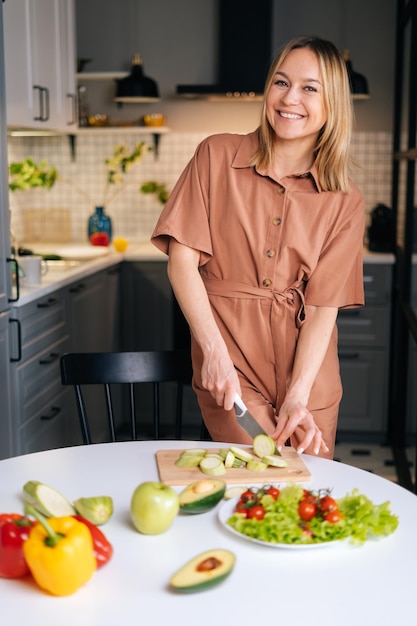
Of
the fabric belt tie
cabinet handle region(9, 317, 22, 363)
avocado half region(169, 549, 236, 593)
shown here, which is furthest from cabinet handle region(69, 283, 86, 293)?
avocado half region(169, 549, 236, 593)

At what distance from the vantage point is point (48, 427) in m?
3.37

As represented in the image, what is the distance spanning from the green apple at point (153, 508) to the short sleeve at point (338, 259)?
0.93 metres

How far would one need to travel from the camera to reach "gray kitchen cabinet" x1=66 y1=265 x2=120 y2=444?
146 inches

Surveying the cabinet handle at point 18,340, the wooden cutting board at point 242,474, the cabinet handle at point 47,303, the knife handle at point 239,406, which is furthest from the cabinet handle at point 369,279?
the wooden cutting board at point 242,474

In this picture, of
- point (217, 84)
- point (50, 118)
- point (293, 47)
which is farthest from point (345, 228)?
point (217, 84)

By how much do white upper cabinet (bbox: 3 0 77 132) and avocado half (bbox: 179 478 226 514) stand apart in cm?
224

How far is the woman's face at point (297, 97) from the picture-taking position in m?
2.05

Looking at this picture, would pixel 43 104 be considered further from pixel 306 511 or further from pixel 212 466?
pixel 306 511

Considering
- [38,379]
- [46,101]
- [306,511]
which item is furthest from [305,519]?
[46,101]

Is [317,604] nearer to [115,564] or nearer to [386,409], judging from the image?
[115,564]

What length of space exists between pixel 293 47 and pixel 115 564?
4.32ft

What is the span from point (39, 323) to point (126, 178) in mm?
2017

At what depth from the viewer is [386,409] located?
14.5 ft

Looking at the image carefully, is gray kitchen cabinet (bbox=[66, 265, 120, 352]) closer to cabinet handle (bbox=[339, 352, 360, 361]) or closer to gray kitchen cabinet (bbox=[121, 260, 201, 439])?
gray kitchen cabinet (bbox=[121, 260, 201, 439])
